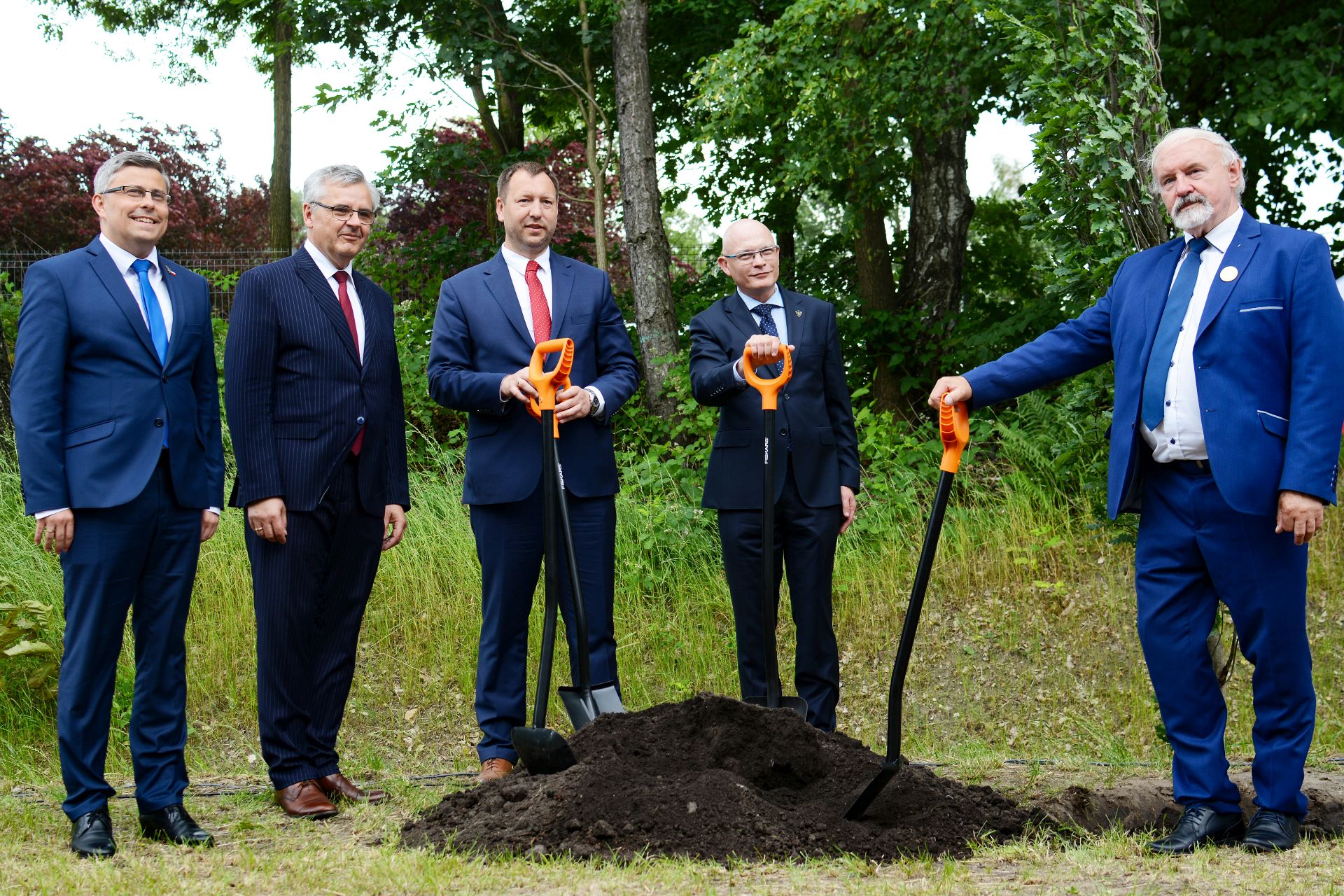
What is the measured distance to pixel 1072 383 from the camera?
5082 millimetres

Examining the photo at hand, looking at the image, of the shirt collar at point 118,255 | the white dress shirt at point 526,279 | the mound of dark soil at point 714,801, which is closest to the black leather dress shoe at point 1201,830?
the mound of dark soil at point 714,801

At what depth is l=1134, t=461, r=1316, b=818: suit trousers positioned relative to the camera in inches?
135

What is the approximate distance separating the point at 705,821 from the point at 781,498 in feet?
4.47

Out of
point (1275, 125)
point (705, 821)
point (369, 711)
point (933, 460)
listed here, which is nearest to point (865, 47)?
point (933, 460)

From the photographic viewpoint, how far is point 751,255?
4418 mm

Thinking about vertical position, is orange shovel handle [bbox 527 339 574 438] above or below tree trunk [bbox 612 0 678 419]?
below

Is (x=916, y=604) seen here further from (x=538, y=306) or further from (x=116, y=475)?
(x=116, y=475)

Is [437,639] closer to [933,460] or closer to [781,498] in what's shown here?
[781,498]

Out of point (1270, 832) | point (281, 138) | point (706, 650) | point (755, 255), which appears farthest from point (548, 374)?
point (281, 138)

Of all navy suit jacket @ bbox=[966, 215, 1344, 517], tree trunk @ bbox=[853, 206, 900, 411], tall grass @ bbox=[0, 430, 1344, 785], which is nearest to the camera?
navy suit jacket @ bbox=[966, 215, 1344, 517]

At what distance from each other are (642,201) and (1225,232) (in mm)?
5786

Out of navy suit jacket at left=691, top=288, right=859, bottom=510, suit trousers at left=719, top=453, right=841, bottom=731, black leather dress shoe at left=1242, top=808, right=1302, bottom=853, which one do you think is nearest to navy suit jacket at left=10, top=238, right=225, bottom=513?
navy suit jacket at left=691, top=288, right=859, bottom=510

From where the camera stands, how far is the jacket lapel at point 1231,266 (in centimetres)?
344

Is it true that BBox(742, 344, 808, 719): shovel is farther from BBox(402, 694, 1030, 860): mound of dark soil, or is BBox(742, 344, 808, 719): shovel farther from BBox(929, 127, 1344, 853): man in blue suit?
BBox(929, 127, 1344, 853): man in blue suit
